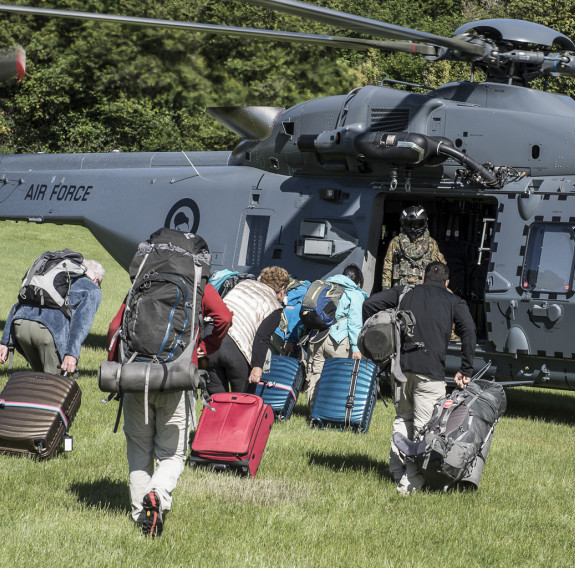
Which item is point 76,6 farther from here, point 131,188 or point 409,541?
point 409,541

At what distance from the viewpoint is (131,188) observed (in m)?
12.8

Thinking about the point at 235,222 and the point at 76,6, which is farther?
the point at 76,6

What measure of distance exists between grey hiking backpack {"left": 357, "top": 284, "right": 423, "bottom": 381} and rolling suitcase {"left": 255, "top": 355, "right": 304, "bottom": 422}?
9.13 ft

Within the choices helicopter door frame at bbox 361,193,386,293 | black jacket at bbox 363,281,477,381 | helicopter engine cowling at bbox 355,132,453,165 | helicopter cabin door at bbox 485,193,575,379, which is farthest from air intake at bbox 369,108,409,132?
black jacket at bbox 363,281,477,381

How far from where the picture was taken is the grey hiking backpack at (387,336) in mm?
6387

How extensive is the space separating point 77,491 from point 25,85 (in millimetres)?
28135

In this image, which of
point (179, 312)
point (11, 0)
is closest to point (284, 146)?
point (179, 312)

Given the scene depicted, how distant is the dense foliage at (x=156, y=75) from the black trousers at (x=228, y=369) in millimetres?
23990

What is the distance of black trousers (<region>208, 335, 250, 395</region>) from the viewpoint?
292 inches

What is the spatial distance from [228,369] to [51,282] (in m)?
1.81

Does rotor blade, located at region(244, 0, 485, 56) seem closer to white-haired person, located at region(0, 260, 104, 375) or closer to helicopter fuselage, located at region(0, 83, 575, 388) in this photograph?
helicopter fuselage, located at region(0, 83, 575, 388)

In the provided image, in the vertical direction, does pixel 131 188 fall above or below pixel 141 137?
below

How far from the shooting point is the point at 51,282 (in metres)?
8.07

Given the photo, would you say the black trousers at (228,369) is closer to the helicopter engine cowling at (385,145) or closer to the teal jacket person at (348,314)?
the teal jacket person at (348,314)
